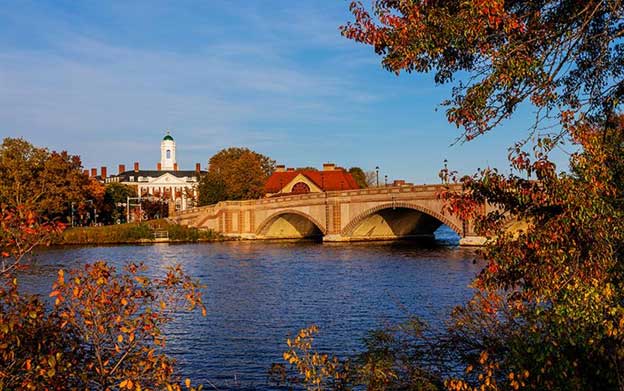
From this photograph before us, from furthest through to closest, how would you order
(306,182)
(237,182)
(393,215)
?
(306,182)
(237,182)
(393,215)

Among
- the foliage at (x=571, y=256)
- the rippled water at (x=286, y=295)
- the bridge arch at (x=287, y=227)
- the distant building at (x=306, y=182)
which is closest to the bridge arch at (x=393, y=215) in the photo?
the rippled water at (x=286, y=295)

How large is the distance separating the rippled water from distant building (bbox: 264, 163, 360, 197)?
40.1m

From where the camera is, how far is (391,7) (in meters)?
9.27

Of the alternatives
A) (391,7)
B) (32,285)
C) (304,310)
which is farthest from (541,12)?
(32,285)

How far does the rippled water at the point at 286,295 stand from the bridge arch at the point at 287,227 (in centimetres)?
1881

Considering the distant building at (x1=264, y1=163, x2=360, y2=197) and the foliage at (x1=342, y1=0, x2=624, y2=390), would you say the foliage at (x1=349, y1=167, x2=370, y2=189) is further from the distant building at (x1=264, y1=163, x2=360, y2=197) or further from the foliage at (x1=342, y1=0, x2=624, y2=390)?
the foliage at (x1=342, y1=0, x2=624, y2=390)

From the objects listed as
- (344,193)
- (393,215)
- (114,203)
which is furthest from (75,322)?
(114,203)

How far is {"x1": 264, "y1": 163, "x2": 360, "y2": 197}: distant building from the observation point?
97125mm

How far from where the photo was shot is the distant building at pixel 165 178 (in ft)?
479

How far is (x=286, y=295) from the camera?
3108 cm

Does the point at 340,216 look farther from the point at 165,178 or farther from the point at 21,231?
the point at 165,178

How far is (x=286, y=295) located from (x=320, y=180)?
2740 inches

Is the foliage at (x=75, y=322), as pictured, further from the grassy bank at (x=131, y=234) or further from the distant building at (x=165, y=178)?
the distant building at (x=165, y=178)

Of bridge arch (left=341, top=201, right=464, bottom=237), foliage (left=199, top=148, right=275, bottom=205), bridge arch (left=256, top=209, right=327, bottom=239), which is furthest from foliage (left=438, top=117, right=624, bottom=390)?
foliage (left=199, top=148, right=275, bottom=205)
